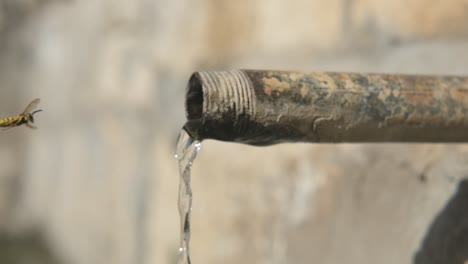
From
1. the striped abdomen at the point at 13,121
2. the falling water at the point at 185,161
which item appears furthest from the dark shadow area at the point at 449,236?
the striped abdomen at the point at 13,121

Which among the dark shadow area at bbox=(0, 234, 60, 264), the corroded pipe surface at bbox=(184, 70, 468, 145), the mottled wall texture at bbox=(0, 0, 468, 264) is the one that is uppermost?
the corroded pipe surface at bbox=(184, 70, 468, 145)

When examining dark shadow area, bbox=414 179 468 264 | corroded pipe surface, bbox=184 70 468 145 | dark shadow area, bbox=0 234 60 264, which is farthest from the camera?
dark shadow area, bbox=0 234 60 264

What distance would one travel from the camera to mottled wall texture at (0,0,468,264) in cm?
53

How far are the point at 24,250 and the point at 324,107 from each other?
0.90 metres

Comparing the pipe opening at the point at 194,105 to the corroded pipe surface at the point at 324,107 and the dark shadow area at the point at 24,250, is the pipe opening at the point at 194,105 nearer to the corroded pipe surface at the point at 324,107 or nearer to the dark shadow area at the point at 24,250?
the corroded pipe surface at the point at 324,107

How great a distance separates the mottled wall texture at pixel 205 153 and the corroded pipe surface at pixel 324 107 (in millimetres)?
117

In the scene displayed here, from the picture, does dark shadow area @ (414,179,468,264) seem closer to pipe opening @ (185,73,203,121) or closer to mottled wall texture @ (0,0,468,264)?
mottled wall texture @ (0,0,468,264)

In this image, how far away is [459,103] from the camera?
379 mm

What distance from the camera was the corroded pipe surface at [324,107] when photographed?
33cm

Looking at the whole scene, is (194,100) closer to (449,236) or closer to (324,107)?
(324,107)

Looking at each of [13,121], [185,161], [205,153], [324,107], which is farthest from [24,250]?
[324,107]

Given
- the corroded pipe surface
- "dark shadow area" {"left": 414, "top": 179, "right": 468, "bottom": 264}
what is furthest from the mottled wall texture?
the corroded pipe surface

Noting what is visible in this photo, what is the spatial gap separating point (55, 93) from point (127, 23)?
23 cm

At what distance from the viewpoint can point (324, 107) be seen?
1.15 ft
